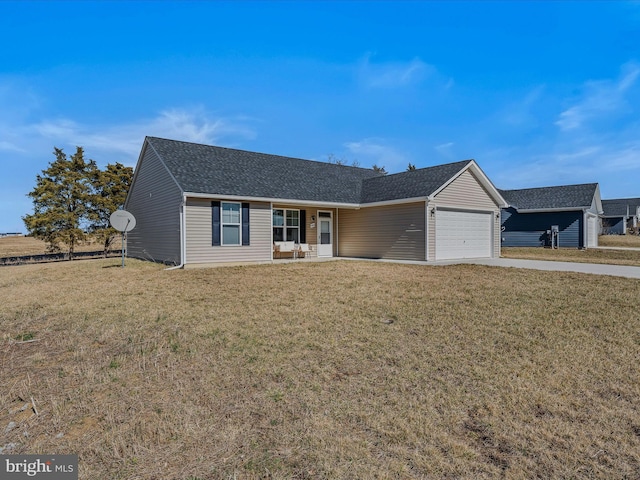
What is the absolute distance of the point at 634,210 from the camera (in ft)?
160

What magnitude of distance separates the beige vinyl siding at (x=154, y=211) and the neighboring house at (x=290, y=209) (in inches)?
1.8

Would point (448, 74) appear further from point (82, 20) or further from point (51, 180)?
point (51, 180)

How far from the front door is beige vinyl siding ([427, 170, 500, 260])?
5438mm

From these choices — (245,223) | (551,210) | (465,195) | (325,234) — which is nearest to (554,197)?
(551,210)

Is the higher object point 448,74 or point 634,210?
point 448,74

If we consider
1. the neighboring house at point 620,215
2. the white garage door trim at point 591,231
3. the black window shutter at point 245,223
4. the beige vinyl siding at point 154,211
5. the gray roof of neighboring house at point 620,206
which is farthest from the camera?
the gray roof of neighboring house at point 620,206

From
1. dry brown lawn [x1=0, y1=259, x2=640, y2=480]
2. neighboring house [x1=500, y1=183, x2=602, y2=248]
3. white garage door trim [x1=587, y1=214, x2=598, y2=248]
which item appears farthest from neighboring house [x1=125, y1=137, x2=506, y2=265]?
Answer: white garage door trim [x1=587, y1=214, x2=598, y2=248]

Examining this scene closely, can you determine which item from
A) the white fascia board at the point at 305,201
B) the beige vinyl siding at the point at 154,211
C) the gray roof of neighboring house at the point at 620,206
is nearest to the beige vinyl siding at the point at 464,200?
the white fascia board at the point at 305,201

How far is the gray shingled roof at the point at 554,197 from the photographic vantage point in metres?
24.5

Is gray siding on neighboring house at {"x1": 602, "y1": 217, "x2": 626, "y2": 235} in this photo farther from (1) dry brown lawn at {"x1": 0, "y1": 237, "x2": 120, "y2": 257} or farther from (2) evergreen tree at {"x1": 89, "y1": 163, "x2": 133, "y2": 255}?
(1) dry brown lawn at {"x1": 0, "y1": 237, "x2": 120, "y2": 257}

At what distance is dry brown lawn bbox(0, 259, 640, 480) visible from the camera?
276cm

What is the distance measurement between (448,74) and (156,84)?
41.9 feet

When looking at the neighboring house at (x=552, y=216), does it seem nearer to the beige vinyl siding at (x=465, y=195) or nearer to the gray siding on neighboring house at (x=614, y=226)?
the beige vinyl siding at (x=465, y=195)

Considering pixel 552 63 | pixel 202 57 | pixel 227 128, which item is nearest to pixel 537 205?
pixel 552 63
